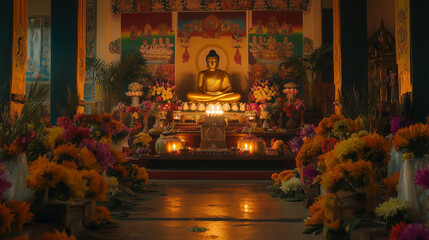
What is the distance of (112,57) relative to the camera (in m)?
12.9

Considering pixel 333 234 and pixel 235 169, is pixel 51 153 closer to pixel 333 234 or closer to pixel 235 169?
pixel 333 234

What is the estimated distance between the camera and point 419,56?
5.52 meters

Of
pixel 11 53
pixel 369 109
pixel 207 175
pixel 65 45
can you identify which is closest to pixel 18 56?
pixel 11 53

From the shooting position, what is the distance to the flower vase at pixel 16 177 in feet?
8.64

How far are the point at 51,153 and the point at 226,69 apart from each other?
1009 cm

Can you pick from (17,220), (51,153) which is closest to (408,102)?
(51,153)

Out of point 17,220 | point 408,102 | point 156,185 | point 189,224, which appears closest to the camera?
point 17,220

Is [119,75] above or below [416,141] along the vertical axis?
above

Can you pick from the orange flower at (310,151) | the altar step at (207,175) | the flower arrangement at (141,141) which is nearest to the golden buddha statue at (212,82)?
the flower arrangement at (141,141)

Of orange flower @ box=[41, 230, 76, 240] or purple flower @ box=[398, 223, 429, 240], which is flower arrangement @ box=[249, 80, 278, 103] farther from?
purple flower @ box=[398, 223, 429, 240]

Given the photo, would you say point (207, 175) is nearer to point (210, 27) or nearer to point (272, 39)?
point (272, 39)

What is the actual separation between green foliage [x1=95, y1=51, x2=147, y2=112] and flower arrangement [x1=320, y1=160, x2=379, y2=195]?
9433mm

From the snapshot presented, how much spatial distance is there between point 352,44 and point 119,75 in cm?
621

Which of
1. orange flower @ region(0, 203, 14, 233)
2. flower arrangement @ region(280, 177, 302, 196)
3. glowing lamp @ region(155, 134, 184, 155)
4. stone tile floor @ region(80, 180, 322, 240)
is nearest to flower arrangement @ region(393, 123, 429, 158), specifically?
stone tile floor @ region(80, 180, 322, 240)
